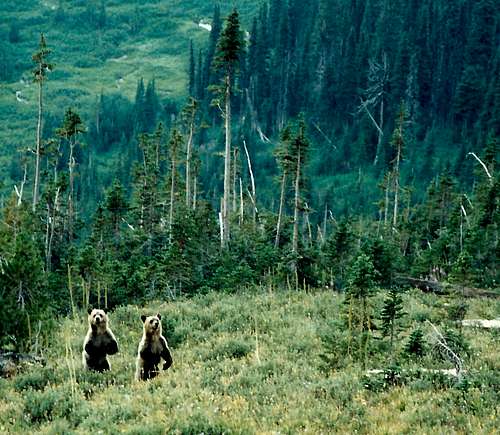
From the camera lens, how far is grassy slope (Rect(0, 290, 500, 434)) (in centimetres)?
1005

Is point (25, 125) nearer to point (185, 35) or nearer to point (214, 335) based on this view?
point (185, 35)

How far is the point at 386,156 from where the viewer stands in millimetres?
91750

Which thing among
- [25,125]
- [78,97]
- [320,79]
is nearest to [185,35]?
[78,97]

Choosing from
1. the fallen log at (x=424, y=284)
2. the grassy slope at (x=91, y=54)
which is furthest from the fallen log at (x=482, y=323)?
the grassy slope at (x=91, y=54)

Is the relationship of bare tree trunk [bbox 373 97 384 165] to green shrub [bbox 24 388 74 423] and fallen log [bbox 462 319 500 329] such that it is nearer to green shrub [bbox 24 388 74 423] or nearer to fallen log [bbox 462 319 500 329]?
fallen log [bbox 462 319 500 329]

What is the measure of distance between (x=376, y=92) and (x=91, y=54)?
94.0 m

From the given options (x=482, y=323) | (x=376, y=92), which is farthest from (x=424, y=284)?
(x=376, y=92)

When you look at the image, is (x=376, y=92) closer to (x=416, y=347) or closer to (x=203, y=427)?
(x=416, y=347)

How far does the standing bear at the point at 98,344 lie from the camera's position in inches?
566

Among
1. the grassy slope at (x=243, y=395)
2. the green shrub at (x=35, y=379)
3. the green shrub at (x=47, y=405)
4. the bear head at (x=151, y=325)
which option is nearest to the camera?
the grassy slope at (x=243, y=395)

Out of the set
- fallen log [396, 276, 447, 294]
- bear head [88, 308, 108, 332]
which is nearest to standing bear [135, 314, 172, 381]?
bear head [88, 308, 108, 332]

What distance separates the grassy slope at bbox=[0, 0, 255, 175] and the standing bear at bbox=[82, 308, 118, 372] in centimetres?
11248

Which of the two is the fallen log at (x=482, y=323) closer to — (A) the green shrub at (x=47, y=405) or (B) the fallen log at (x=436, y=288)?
(B) the fallen log at (x=436, y=288)

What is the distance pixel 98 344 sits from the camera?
47.6 ft
